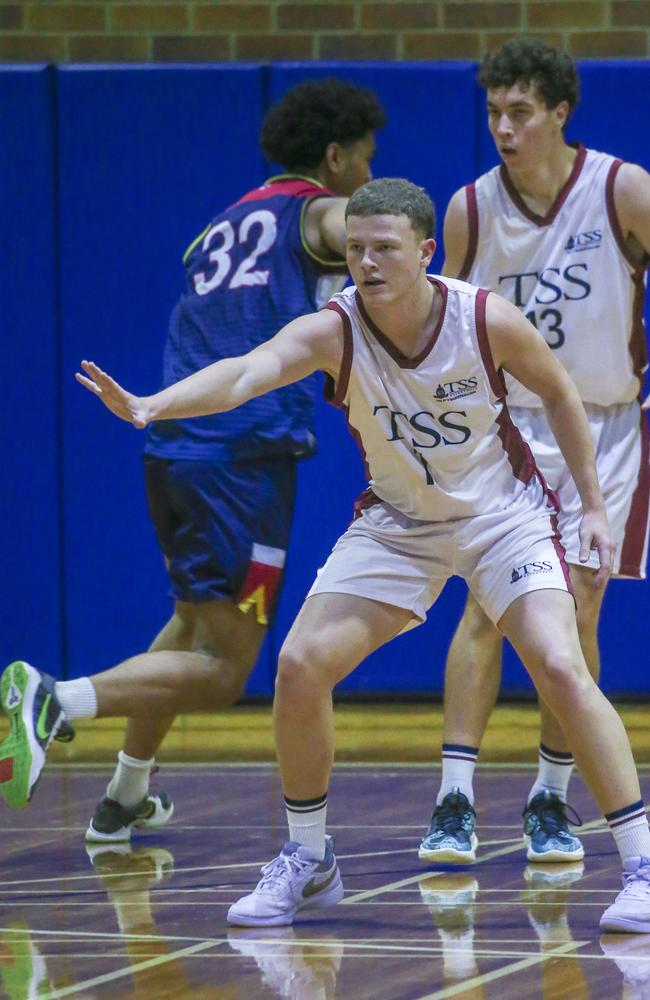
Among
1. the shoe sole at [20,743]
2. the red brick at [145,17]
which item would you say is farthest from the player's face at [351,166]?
the red brick at [145,17]

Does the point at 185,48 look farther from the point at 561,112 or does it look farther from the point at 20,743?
the point at 20,743

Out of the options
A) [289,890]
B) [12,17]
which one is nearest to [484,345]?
[289,890]

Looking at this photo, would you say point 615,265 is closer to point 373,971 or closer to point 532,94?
point 532,94

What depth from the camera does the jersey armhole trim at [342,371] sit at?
3.65m

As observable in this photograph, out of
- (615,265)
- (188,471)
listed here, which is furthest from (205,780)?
(615,265)

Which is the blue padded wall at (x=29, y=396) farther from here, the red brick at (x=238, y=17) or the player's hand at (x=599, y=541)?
the player's hand at (x=599, y=541)

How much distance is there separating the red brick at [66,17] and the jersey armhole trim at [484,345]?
11.3 feet

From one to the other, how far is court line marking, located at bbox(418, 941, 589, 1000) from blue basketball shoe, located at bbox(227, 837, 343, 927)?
0.56 meters

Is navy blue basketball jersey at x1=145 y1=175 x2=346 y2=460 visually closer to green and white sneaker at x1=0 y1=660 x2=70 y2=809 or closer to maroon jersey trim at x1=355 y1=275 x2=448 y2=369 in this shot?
green and white sneaker at x1=0 y1=660 x2=70 y2=809

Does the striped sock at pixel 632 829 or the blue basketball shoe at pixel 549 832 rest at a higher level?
the striped sock at pixel 632 829

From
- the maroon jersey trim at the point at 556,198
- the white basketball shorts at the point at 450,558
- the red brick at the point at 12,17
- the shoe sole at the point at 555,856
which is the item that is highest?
the red brick at the point at 12,17

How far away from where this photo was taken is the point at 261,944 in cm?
342

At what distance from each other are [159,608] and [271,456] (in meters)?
1.92

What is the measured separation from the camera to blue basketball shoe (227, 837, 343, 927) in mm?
3574
